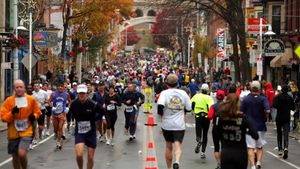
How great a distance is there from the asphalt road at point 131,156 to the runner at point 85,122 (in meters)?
1.51

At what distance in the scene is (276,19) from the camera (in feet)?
169

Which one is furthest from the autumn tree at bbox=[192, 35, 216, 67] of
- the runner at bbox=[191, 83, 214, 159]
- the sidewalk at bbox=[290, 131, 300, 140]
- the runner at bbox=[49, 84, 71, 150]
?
the runner at bbox=[191, 83, 214, 159]

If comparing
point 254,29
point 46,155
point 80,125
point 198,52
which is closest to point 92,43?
point 198,52

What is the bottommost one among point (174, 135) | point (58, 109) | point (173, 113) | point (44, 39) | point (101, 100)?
point (174, 135)

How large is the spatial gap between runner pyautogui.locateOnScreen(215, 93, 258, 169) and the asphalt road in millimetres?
4231

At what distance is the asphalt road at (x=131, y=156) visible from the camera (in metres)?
16.3

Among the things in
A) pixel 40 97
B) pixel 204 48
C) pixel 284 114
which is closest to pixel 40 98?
pixel 40 97

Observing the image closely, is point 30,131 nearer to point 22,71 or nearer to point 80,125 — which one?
point 80,125

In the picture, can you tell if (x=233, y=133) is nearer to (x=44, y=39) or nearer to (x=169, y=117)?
(x=169, y=117)

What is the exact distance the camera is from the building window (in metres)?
51.2

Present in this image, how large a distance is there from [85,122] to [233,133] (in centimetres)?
394

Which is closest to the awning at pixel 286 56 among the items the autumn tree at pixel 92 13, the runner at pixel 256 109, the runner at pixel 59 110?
the autumn tree at pixel 92 13

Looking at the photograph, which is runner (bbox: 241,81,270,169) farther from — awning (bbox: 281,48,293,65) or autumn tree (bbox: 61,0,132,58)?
autumn tree (bbox: 61,0,132,58)

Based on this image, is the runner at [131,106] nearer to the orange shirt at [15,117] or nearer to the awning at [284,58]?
the orange shirt at [15,117]
